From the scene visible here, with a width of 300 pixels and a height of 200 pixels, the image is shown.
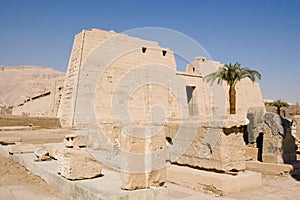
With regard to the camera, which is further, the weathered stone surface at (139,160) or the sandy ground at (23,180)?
the sandy ground at (23,180)

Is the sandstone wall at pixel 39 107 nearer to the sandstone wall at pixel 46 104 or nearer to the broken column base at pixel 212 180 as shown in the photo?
the sandstone wall at pixel 46 104

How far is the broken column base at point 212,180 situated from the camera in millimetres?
5082

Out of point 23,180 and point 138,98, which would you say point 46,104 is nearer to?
point 138,98

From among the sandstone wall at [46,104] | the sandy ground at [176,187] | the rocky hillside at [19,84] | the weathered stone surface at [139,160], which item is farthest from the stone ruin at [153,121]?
the rocky hillside at [19,84]

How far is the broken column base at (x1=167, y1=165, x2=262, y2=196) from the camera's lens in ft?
A: 16.7

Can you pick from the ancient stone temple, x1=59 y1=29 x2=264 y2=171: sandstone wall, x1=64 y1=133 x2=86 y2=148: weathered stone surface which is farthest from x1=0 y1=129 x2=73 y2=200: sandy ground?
x1=59 y1=29 x2=264 y2=171: sandstone wall

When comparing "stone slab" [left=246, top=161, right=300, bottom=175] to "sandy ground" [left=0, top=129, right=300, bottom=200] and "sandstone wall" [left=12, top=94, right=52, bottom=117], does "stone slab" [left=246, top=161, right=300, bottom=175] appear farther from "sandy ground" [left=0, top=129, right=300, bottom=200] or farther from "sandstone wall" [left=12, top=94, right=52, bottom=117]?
"sandstone wall" [left=12, top=94, right=52, bottom=117]

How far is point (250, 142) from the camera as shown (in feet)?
27.1

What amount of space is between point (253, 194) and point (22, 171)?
458 cm

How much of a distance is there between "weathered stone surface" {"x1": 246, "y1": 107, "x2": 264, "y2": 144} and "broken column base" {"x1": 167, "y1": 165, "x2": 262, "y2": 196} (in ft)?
8.80

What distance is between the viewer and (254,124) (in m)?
8.09

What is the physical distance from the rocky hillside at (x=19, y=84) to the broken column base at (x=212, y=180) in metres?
53.7

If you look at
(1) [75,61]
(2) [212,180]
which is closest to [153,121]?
(1) [75,61]

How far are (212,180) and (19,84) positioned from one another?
269 ft
